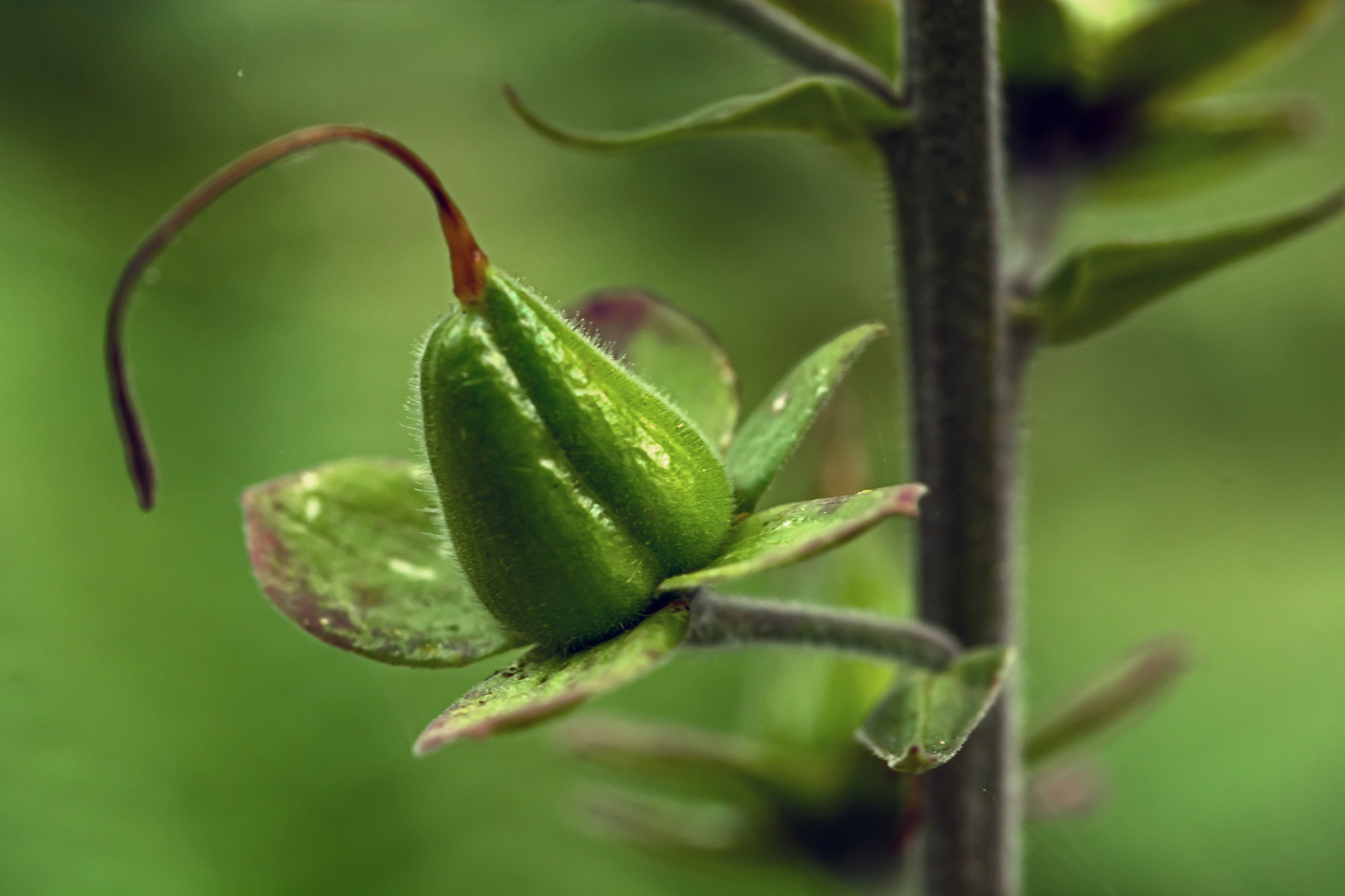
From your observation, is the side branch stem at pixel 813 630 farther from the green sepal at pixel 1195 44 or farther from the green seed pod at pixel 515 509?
the green sepal at pixel 1195 44

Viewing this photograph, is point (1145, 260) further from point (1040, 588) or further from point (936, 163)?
point (1040, 588)

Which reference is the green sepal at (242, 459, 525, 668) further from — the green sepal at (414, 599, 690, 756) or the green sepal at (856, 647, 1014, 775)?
the green sepal at (856, 647, 1014, 775)

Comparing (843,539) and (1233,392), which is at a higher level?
(843,539)

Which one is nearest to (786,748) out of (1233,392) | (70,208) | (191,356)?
(191,356)

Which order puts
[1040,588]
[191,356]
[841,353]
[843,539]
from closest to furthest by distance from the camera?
[843,539] → [841,353] → [191,356] → [1040,588]

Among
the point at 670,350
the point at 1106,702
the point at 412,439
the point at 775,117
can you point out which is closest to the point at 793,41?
the point at 775,117

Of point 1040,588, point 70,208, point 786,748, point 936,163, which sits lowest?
point 1040,588

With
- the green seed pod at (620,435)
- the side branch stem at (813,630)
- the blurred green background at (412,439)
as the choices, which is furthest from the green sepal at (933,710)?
the blurred green background at (412,439)
